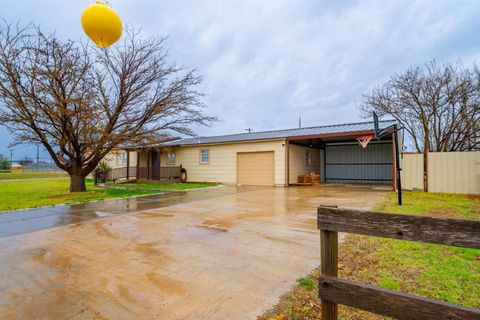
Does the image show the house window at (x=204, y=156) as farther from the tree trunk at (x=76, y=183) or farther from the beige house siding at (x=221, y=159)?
the tree trunk at (x=76, y=183)

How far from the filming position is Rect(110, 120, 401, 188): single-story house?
15562 mm

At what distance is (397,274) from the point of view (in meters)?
3.08

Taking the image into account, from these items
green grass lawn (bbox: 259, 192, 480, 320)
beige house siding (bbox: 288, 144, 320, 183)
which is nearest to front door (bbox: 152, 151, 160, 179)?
beige house siding (bbox: 288, 144, 320, 183)

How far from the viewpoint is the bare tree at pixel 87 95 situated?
10117mm

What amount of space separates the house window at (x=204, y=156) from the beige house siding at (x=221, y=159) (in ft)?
0.72

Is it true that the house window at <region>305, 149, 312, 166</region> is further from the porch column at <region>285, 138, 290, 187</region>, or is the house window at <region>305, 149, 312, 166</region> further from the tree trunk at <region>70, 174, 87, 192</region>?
the tree trunk at <region>70, 174, 87, 192</region>

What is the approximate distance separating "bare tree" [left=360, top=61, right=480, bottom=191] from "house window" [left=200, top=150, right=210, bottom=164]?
40.3 feet

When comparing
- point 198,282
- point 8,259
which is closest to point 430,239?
point 198,282

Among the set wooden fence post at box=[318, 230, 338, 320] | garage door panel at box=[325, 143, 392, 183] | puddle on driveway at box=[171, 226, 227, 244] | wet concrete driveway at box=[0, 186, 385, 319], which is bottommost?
wet concrete driveway at box=[0, 186, 385, 319]

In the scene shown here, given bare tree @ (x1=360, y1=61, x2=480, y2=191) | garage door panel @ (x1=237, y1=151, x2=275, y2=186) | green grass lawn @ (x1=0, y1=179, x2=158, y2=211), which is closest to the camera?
green grass lawn @ (x1=0, y1=179, x2=158, y2=211)

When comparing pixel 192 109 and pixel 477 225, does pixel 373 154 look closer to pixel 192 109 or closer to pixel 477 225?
pixel 192 109

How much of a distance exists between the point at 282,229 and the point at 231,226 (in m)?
1.08

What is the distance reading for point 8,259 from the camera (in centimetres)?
378

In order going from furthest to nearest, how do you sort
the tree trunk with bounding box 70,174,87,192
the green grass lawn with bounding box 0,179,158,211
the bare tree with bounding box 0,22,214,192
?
the tree trunk with bounding box 70,174,87,192
the bare tree with bounding box 0,22,214,192
the green grass lawn with bounding box 0,179,158,211
